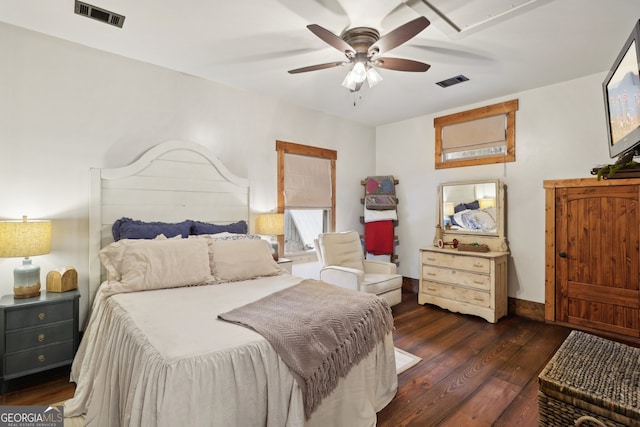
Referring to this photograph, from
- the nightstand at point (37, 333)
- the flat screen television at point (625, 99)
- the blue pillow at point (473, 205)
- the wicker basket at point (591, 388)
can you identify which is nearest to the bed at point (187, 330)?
the nightstand at point (37, 333)

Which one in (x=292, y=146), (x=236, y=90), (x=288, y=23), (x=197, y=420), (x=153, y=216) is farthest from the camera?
(x=292, y=146)

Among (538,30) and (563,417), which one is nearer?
(563,417)

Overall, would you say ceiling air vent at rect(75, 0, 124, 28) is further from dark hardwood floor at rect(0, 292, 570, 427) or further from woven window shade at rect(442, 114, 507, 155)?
woven window shade at rect(442, 114, 507, 155)

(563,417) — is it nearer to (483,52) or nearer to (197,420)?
(197,420)

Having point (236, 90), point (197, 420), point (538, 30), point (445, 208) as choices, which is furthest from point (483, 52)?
point (197, 420)

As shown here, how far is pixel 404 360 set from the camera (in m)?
2.70

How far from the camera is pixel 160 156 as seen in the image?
3078 mm

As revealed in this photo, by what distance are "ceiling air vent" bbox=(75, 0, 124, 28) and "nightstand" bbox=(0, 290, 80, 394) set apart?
209 centimetres

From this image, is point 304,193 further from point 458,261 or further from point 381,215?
point 458,261

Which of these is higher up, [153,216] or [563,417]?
[153,216]

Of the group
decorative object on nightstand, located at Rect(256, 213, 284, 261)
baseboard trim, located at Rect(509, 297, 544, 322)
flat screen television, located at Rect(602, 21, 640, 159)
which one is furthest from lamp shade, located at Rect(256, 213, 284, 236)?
baseboard trim, located at Rect(509, 297, 544, 322)

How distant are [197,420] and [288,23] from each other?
8.34 ft

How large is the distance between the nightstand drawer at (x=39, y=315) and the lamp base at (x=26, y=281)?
174mm

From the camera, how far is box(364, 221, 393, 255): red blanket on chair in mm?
4941
